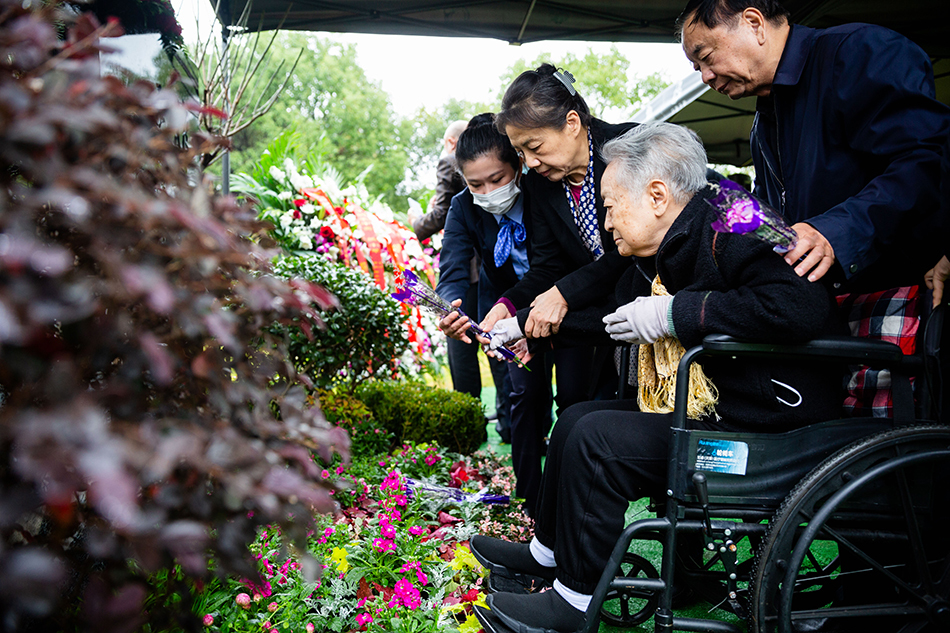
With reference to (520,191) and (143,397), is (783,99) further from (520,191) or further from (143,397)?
(143,397)

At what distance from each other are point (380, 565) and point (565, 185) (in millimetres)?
1618

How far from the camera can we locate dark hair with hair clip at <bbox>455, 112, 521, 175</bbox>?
2764 mm

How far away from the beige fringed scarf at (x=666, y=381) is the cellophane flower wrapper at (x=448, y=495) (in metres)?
1.14

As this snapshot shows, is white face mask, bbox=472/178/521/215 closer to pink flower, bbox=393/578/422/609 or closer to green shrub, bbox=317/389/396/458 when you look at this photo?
green shrub, bbox=317/389/396/458

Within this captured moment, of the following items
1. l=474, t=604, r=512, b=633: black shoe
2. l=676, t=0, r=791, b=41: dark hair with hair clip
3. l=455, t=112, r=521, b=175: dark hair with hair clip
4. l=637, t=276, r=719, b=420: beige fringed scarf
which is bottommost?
l=474, t=604, r=512, b=633: black shoe

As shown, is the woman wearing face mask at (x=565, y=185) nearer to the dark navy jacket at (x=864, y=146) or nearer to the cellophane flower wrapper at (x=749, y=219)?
the dark navy jacket at (x=864, y=146)

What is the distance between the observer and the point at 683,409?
152 cm

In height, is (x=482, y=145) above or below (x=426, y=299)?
above

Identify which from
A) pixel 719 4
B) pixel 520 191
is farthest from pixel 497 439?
pixel 719 4

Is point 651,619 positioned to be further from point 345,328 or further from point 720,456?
point 345,328

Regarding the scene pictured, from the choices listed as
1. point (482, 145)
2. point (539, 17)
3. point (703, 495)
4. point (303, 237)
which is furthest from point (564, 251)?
point (539, 17)

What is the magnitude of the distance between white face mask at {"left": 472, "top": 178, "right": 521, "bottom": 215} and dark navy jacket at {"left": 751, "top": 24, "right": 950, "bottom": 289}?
109 centimetres

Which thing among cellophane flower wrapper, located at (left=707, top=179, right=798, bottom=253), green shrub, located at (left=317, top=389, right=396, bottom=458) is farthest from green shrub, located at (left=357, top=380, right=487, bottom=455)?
cellophane flower wrapper, located at (left=707, top=179, right=798, bottom=253)

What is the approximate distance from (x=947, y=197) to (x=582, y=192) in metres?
1.24
